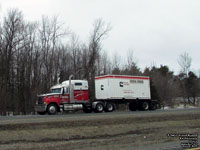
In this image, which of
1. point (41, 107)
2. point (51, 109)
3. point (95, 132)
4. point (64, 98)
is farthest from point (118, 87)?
point (95, 132)

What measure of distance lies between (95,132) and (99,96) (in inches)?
585

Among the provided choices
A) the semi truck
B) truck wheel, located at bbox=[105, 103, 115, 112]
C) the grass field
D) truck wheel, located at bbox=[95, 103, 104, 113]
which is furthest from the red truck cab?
the grass field

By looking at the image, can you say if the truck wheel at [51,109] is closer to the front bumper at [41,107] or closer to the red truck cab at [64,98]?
the red truck cab at [64,98]

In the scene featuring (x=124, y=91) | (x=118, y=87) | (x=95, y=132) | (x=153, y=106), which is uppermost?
(x=118, y=87)

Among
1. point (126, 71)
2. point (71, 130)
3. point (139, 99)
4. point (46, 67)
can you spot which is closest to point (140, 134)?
point (71, 130)

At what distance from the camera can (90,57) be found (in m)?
51.2

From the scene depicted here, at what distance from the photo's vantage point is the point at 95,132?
52.1 feet

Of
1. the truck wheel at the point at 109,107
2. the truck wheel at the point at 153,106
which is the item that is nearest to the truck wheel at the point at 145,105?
the truck wheel at the point at 153,106

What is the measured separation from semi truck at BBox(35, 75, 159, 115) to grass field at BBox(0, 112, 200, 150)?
999cm

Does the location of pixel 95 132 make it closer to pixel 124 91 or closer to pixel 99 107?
pixel 99 107

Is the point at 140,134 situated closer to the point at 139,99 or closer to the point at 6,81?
the point at 139,99

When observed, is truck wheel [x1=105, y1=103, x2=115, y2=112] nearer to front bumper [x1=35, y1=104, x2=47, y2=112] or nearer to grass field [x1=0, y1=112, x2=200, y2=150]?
front bumper [x1=35, y1=104, x2=47, y2=112]

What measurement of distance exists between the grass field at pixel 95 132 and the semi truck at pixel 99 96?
32.8ft

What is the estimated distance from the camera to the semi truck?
2756cm
